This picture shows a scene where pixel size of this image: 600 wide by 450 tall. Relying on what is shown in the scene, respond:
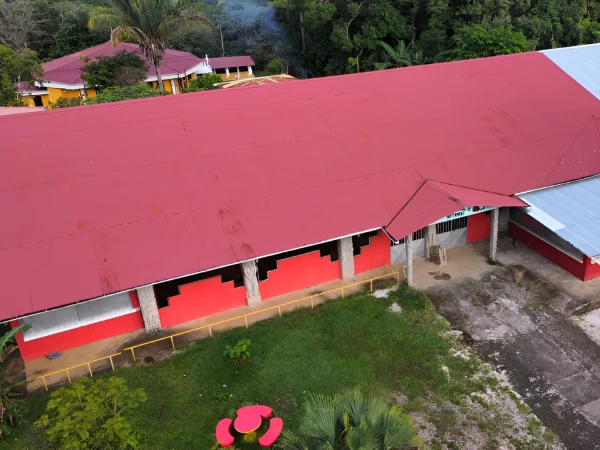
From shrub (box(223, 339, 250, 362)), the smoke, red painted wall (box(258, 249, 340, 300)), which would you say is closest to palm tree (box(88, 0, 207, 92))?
red painted wall (box(258, 249, 340, 300))

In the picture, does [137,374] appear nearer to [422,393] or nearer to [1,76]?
[422,393]

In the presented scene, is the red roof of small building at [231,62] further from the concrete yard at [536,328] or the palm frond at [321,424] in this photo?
the palm frond at [321,424]

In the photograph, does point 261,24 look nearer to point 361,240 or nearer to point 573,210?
point 361,240

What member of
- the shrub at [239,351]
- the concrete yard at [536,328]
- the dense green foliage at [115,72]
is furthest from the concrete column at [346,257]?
the dense green foliage at [115,72]

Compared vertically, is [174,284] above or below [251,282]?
above

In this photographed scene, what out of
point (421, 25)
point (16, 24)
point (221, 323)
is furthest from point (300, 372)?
point (16, 24)

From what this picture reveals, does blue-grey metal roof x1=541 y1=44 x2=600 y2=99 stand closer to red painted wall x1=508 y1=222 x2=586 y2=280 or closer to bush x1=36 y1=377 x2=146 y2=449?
red painted wall x1=508 y1=222 x2=586 y2=280
